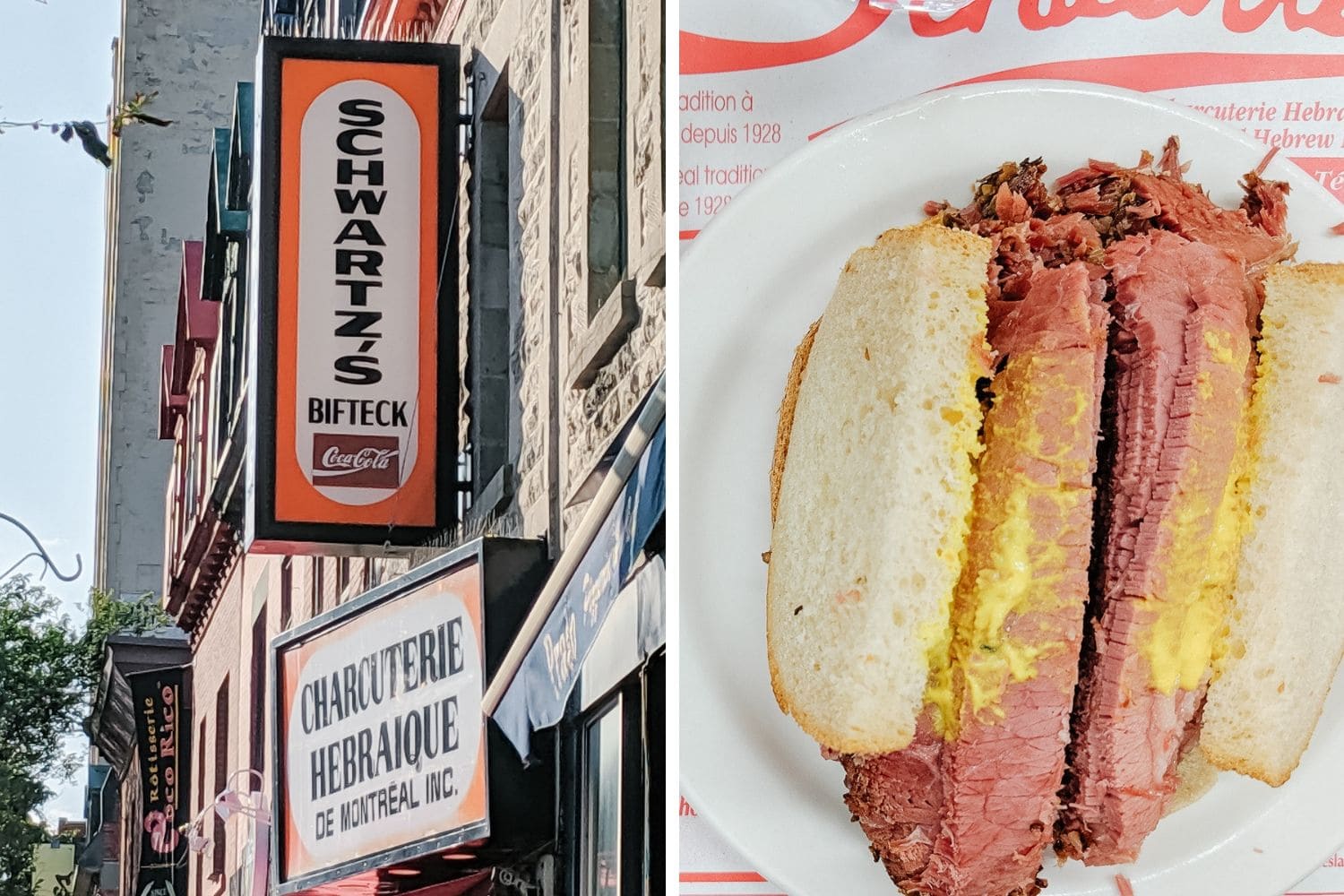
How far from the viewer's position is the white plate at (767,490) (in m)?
1.81

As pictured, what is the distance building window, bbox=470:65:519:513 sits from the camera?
1.35m

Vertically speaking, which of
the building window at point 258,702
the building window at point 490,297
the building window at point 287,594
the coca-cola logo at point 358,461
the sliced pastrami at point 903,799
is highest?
the building window at point 490,297

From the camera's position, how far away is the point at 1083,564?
1521 millimetres

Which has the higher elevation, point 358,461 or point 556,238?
point 556,238

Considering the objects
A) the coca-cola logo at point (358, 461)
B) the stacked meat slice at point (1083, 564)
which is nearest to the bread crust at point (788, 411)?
the stacked meat slice at point (1083, 564)

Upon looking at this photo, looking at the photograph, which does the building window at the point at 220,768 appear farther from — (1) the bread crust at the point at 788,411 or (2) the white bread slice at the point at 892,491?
(1) the bread crust at the point at 788,411

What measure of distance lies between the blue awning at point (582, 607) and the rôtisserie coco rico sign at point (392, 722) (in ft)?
0.16

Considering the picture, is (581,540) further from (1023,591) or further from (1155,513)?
(1155,513)

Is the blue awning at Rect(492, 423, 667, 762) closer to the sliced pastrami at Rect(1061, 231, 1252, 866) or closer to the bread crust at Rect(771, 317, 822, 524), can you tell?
the bread crust at Rect(771, 317, 822, 524)

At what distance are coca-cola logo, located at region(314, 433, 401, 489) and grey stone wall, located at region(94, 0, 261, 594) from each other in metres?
0.15

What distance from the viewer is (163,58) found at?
1286 mm

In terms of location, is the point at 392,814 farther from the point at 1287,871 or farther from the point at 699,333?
the point at 1287,871

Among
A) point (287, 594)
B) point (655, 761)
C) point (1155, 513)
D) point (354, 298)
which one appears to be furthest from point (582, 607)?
point (1155, 513)

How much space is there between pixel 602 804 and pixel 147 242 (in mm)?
803
